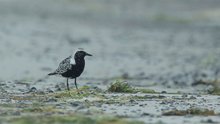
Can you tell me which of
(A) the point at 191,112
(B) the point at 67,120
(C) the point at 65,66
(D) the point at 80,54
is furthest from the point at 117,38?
(B) the point at 67,120

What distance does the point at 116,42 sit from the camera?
126 feet

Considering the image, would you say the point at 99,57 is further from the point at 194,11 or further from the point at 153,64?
the point at 194,11

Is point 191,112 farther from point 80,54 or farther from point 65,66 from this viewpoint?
point 65,66

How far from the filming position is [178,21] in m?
51.7

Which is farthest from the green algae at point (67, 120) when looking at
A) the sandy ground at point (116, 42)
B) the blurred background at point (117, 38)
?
the blurred background at point (117, 38)

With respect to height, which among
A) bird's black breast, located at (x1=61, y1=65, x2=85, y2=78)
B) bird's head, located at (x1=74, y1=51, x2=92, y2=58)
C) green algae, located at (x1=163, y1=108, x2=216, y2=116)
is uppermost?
bird's head, located at (x1=74, y1=51, x2=92, y2=58)

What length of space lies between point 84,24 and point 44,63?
1750cm

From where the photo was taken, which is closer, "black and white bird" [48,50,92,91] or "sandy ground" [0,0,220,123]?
"black and white bird" [48,50,92,91]

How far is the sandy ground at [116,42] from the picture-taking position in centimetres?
2320

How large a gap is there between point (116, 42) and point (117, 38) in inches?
80.5

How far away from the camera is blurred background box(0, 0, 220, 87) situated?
85.0 ft

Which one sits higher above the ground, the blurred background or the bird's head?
the blurred background

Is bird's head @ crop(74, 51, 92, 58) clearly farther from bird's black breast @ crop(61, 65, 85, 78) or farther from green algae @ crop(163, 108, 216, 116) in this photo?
green algae @ crop(163, 108, 216, 116)

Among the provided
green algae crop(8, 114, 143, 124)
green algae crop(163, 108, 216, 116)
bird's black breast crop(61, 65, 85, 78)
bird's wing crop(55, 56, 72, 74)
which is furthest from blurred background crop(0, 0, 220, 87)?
green algae crop(8, 114, 143, 124)
